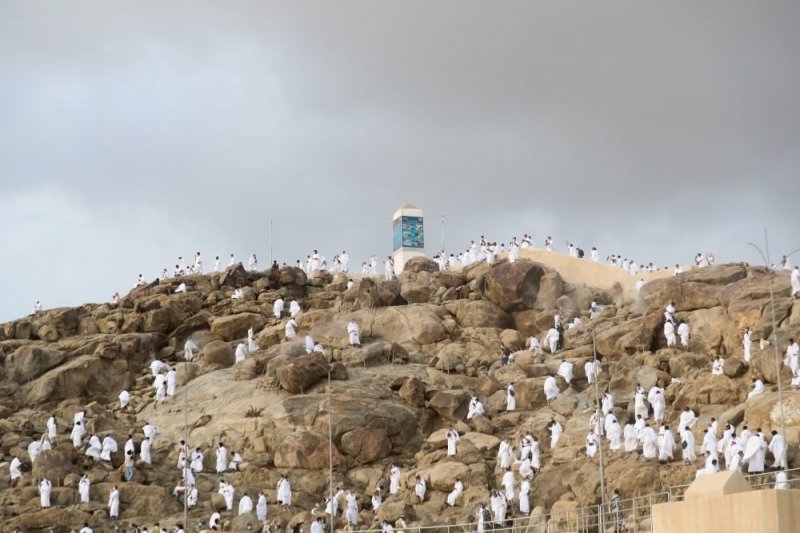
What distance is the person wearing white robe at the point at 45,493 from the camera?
3991cm

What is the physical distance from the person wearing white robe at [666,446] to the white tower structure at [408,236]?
104 ft

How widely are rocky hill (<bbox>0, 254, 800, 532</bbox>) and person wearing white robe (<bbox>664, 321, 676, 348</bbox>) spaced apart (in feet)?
1.46

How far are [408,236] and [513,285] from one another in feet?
47.3

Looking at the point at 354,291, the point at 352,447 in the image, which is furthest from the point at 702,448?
the point at 354,291

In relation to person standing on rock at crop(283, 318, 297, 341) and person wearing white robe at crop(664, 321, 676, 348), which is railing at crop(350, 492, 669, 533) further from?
person standing on rock at crop(283, 318, 297, 341)

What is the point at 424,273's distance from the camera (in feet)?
192

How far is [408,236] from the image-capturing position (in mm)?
67938

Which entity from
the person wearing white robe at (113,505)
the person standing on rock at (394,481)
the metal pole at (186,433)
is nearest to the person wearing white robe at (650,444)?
the person standing on rock at (394,481)

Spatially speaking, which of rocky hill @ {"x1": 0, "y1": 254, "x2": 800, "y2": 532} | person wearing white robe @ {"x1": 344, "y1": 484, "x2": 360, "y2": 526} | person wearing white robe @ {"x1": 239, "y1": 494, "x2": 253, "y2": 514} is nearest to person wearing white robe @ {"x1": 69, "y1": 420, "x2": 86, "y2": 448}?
rocky hill @ {"x1": 0, "y1": 254, "x2": 800, "y2": 532}

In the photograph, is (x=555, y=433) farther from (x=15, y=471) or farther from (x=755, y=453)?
(x=15, y=471)

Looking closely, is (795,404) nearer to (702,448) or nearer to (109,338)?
(702,448)

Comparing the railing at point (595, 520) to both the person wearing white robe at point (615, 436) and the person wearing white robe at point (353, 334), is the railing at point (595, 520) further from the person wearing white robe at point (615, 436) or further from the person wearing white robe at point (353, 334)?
the person wearing white robe at point (353, 334)

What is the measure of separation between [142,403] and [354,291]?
12.2 metres

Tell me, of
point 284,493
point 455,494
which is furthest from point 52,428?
point 455,494
